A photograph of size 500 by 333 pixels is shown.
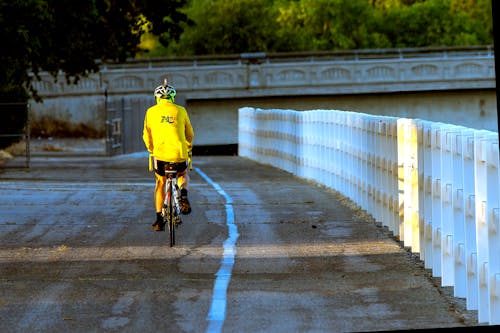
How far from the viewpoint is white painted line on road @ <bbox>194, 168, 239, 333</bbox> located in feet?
37.8

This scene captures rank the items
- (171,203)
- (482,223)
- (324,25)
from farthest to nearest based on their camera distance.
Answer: (324,25)
(171,203)
(482,223)

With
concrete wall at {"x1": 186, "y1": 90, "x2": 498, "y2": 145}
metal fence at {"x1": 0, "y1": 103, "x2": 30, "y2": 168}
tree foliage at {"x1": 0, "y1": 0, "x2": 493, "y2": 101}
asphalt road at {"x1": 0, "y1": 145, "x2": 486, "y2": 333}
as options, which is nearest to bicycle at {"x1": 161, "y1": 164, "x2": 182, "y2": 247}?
asphalt road at {"x1": 0, "y1": 145, "x2": 486, "y2": 333}

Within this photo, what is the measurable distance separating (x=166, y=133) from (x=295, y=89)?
51172 millimetres

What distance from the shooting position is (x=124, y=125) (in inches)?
1948

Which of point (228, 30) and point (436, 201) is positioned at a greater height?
point (228, 30)

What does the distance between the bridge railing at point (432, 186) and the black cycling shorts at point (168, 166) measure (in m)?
2.76

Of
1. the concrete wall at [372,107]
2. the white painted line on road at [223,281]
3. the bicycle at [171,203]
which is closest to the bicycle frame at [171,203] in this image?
the bicycle at [171,203]

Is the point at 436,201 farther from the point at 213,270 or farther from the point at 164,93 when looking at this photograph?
the point at 164,93

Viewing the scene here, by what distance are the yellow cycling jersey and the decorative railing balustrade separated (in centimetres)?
4834

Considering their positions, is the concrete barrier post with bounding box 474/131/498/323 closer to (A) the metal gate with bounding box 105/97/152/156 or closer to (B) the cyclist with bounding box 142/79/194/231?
(B) the cyclist with bounding box 142/79/194/231

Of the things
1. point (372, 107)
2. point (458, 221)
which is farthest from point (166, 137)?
point (372, 107)

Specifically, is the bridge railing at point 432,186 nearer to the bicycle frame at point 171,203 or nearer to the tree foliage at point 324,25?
the bicycle frame at point 171,203

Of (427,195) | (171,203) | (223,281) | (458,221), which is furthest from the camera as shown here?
(171,203)

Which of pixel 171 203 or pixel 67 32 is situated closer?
pixel 171 203
